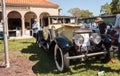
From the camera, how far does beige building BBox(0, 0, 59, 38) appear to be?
Result: 985 inches

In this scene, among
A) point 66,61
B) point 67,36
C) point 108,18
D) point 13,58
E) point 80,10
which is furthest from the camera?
point 80,10

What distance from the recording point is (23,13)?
84.0 feet

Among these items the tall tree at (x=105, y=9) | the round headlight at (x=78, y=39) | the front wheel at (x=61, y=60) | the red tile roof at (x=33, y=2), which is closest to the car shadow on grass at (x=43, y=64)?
the front wheel at (x=61, y=60)

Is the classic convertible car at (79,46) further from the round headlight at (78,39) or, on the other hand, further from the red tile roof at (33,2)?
the red tile roof at (33,2)

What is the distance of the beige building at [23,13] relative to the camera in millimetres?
25031

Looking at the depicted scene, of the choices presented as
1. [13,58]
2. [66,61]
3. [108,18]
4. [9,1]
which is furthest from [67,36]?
[9,1]

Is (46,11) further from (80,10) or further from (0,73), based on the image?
(80,10)

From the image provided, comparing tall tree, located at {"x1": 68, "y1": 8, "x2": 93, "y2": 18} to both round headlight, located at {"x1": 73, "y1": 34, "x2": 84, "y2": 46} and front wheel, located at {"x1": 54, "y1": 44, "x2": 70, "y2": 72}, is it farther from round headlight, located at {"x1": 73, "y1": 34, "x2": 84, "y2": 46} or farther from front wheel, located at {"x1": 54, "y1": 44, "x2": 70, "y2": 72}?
round headlight, located at {"x1": 73, "y1": 34, "x2": 84, "y2": 46}

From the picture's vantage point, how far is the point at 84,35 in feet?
21.5

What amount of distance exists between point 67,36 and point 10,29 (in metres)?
19.8

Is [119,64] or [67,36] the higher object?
[67,36]

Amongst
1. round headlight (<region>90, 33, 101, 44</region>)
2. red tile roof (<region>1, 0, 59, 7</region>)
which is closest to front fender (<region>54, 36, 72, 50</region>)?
round headlight (<region>90, 33, 101, 44</region>)

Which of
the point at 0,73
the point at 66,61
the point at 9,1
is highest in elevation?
the point at 9,1

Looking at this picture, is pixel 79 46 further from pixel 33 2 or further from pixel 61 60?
pixel 33 2
